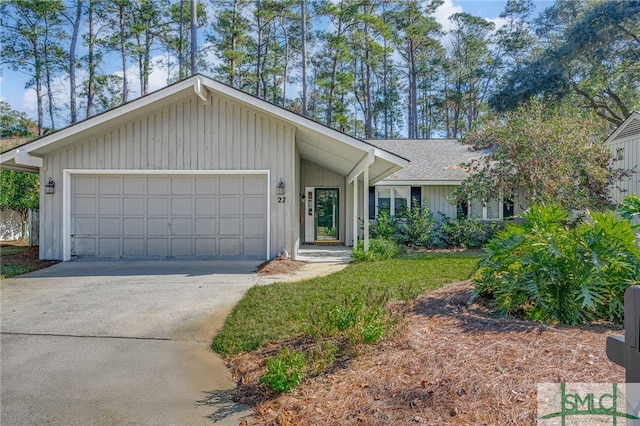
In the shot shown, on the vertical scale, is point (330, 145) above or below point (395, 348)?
above

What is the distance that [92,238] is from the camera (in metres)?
10.4

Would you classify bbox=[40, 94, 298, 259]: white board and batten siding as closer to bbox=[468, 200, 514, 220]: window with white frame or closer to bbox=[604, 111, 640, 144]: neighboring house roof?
bbox=[468, 200, 514, 220]: window with white frame

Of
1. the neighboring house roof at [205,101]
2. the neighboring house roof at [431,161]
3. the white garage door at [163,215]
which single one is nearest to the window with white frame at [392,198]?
the neighboring house roof at [431,161]

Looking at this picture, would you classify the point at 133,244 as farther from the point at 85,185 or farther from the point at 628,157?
the point at 628,157

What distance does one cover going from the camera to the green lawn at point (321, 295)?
4.59 m

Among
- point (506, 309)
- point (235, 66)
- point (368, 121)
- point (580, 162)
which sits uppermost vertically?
point (235, 66)

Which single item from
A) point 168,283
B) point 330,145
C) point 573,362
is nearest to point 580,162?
point 330,145

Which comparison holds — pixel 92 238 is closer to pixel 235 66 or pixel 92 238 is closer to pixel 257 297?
pixel 257 297

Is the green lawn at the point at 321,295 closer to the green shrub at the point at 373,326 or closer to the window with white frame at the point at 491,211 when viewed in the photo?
the green shrub at the point at 373,326

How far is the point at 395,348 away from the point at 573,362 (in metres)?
1.45

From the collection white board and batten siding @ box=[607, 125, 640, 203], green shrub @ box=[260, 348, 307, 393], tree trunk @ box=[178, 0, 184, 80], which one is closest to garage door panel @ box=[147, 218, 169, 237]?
green shrub @ box=[260, 348, 307, 393]

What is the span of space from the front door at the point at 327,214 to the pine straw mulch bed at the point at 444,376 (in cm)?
1078

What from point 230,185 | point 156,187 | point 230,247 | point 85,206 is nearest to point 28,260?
point 85,206

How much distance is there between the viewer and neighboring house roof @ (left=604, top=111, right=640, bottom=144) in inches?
441
